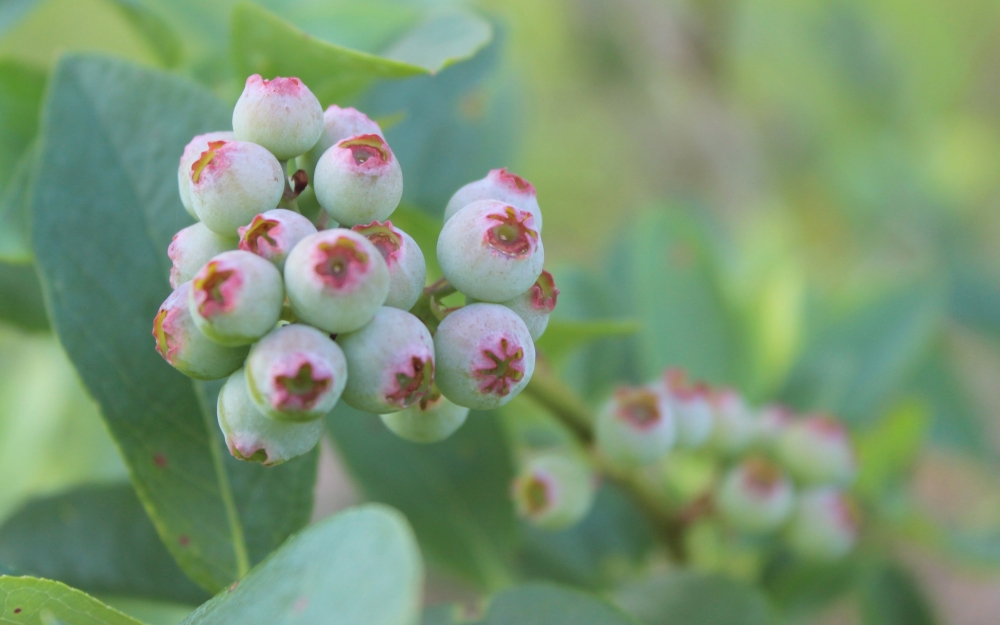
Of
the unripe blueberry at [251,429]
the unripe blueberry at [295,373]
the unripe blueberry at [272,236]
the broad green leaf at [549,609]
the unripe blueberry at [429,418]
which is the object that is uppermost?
the unripe blueberry at [272,236]

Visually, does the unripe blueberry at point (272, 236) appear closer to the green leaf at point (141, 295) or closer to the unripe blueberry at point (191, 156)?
the unripe blueberry at point (191, 156)

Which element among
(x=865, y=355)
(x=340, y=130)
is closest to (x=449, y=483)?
(x=340, y=130)

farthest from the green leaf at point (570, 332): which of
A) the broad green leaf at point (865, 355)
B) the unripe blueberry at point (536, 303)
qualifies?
the broad green leaf at point (865, 355)

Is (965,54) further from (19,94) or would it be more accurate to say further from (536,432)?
(19,94)

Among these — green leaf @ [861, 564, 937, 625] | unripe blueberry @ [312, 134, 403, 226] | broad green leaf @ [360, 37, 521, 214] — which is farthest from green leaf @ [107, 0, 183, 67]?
green leaf @ [861, 564, 937, 625]

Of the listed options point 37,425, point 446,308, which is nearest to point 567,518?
point 446,308

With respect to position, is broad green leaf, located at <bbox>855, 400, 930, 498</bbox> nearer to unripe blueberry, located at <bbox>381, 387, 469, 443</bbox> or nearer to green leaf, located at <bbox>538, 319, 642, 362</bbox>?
green leaf, located at <bbox>538, 319, 642, 362</bbox>

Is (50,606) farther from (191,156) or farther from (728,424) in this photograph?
(728,424)
